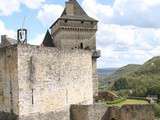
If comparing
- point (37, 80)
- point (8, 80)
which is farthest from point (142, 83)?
point (8, 80)

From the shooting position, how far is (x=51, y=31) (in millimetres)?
47500

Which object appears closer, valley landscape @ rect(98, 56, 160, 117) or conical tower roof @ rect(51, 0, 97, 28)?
conical tower roof @ rect(51, 0, 97, 28)

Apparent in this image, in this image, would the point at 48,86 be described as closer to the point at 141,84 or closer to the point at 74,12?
the point at 74,12

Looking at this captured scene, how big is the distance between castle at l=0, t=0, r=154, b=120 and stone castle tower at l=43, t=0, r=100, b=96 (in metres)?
7.13

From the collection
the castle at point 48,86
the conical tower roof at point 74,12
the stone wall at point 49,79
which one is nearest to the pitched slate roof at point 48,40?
the conical tower roof at point 74,12

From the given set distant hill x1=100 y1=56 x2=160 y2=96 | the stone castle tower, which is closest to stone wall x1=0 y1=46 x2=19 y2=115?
the stone castle tower

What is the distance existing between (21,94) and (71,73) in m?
6.53

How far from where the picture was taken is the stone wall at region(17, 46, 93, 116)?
2542cm

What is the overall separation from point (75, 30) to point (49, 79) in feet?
54.1

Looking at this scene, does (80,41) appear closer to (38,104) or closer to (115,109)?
(115,109)

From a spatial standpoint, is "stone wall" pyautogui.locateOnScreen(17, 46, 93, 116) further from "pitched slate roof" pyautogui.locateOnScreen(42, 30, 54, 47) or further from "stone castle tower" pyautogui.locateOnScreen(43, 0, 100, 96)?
"pitched slate roof" pyautogui.locateOnScreen(42, 30, 54, 47)

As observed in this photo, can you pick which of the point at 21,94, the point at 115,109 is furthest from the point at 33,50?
the point at 115,109

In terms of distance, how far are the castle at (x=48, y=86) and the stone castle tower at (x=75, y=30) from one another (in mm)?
7132

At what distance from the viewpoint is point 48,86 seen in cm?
2777
